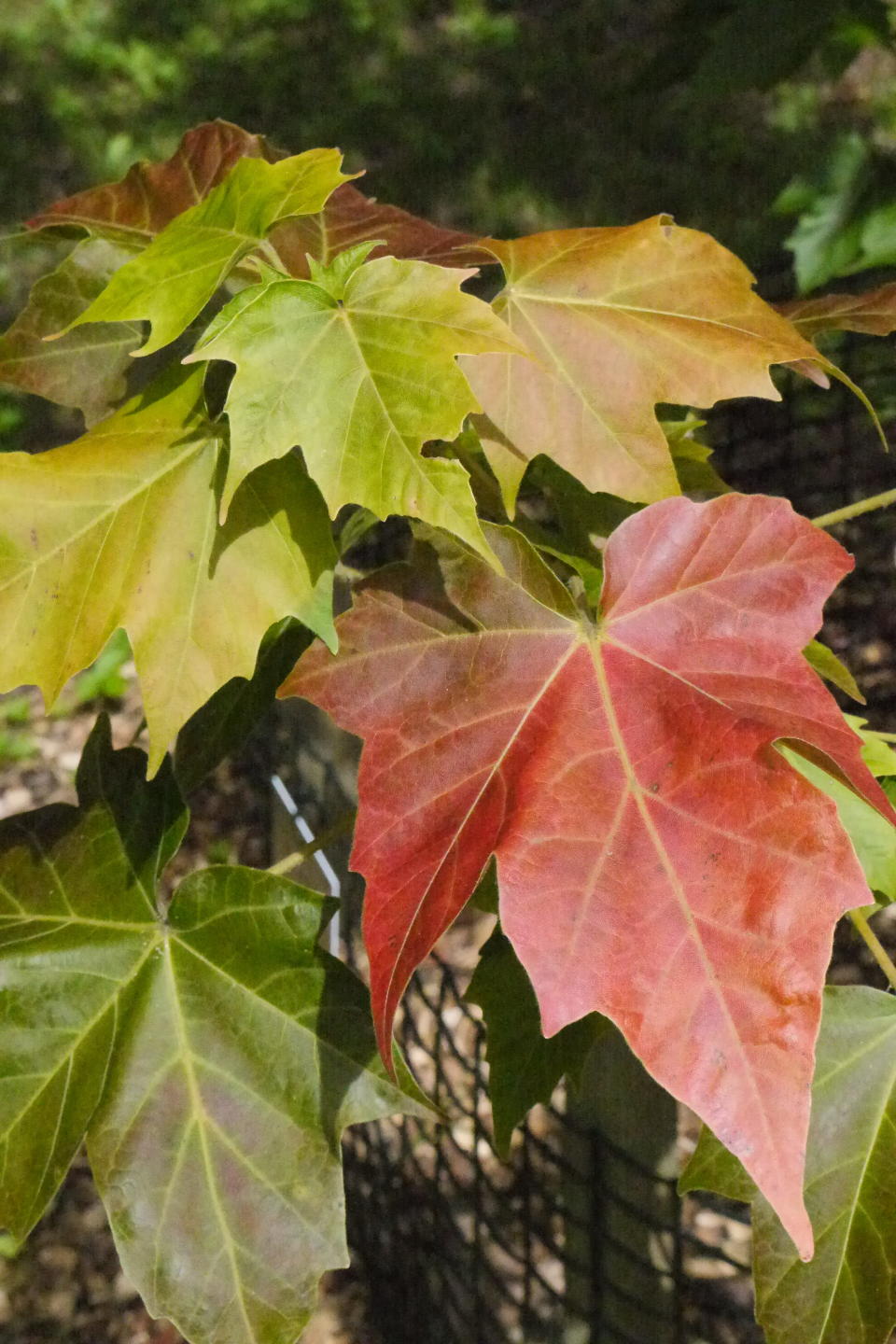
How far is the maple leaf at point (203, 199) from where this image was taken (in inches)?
31.9

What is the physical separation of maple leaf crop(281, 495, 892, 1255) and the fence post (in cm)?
43

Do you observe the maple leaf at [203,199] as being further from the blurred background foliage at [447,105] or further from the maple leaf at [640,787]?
the blurred background foliage at [447,105]

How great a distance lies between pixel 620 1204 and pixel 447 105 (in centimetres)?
368

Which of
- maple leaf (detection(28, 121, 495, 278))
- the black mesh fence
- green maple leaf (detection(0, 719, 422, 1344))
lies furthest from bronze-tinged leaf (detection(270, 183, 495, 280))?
the black mesh fence

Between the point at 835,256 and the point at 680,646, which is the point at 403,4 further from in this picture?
the point at 680,646

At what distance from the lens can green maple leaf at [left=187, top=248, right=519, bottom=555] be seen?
0.63m

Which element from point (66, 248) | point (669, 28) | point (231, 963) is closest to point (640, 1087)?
point (231, 963)

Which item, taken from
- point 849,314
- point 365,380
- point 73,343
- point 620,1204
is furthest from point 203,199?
point 620,1204

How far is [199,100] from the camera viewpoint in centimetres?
395

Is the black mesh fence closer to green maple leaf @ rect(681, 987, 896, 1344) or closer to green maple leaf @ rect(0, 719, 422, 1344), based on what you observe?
green maple leaf @ rect(0, 719, 422, 1344)

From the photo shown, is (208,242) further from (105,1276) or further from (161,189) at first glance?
(105,1276)

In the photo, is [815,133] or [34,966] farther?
[815,133]

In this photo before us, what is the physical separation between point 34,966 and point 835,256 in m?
1.66

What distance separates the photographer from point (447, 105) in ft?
13.0
